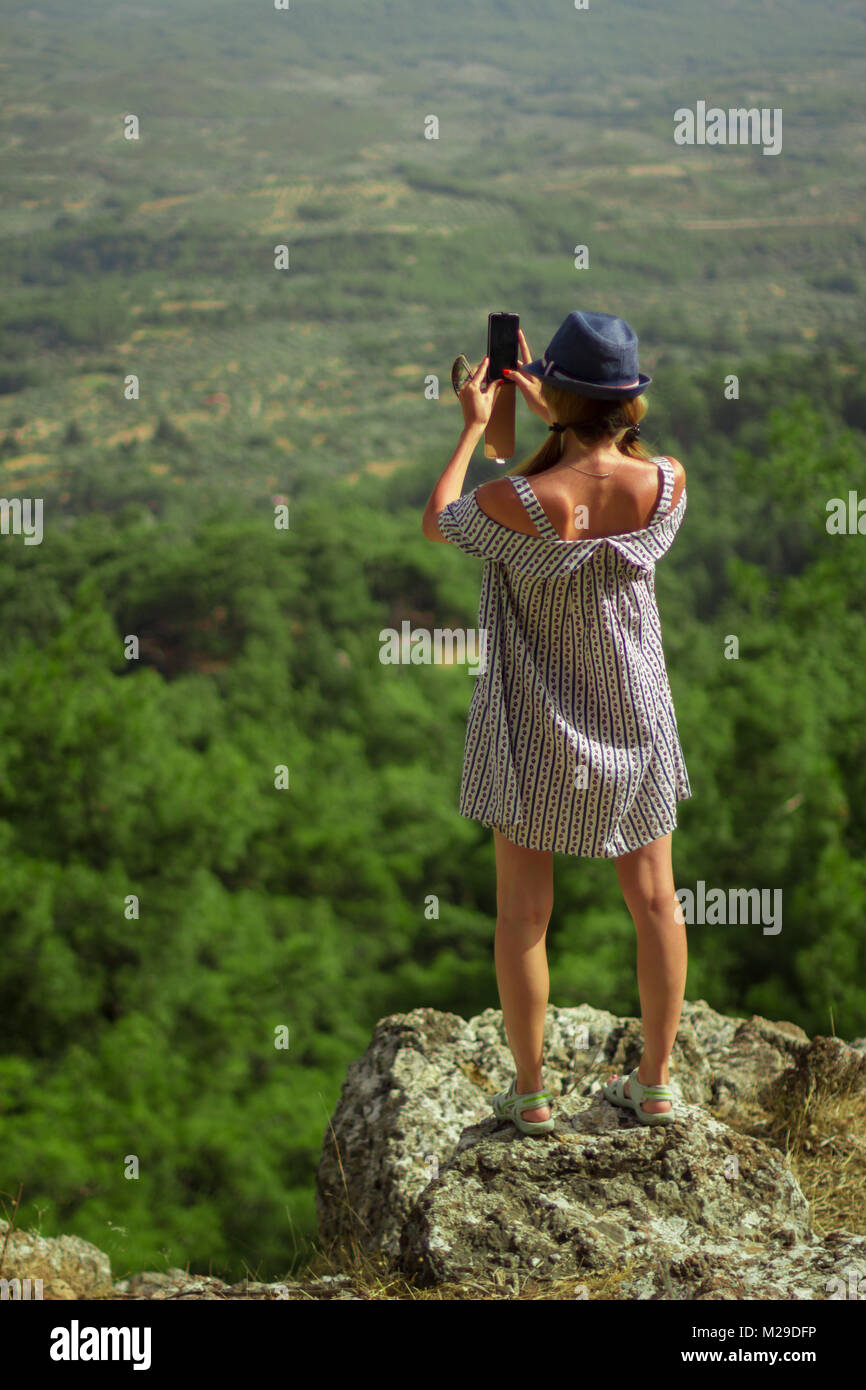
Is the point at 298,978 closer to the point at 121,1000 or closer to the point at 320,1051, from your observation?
the point at 320,1051

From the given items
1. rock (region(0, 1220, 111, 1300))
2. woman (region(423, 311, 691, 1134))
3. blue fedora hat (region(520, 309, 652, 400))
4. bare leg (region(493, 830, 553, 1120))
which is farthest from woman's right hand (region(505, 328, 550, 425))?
rock (region(0, 1220, 111, 1300))

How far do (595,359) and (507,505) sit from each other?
34 cm

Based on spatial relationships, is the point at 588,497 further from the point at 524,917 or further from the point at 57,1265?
the point at 57,1265

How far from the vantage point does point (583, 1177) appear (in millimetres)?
2791

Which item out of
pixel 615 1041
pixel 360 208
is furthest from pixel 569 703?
pixel 360 208

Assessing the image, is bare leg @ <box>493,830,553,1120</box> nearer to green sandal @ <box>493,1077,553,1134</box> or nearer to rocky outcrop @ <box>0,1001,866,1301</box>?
green sandal @ <box>493,1077,553,1134</box>

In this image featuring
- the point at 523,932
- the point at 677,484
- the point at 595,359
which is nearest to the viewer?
the point at 595,359

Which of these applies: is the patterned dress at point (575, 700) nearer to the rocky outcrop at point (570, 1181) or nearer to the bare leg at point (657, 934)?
the bare leg at point (657, 934)

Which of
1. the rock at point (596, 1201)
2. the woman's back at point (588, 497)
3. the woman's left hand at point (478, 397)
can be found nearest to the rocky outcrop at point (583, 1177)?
the rock at point (596, 1201)

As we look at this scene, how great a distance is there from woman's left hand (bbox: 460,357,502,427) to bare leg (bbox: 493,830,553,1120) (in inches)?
35.4

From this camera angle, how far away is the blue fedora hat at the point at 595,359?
7.86 ft

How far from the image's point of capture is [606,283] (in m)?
83.5

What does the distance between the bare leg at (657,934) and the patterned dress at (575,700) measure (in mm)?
77

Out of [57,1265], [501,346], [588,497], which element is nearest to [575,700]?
[588,497]
